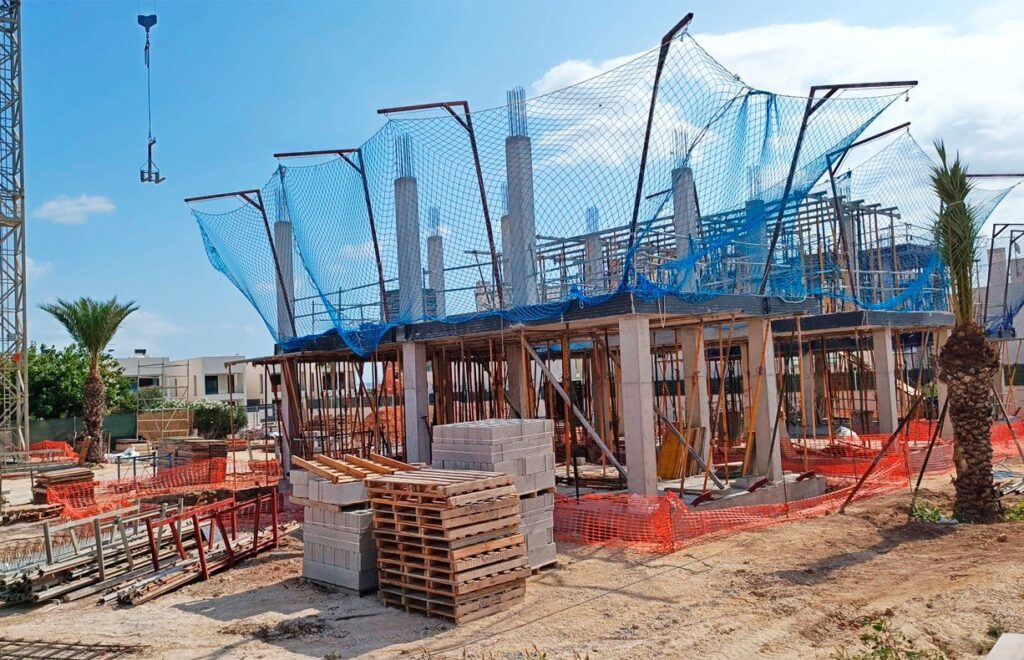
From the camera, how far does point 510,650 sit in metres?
7.89

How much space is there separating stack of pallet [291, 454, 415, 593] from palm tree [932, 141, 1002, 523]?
8.23 m

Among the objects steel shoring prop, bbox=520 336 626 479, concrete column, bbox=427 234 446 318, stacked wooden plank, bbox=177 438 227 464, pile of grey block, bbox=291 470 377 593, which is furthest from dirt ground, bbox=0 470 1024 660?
stacked wooden plank, bbox=177 438 227 464

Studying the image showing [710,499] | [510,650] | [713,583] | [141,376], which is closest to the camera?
[510,650]

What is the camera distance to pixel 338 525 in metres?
10.3

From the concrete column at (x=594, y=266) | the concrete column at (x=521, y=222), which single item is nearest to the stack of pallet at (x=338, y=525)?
the concrete column at (x=521, y=222)

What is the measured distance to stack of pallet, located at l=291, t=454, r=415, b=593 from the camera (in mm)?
10062

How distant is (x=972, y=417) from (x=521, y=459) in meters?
7.05

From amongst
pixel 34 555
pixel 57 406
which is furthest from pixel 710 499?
pixel 57 406

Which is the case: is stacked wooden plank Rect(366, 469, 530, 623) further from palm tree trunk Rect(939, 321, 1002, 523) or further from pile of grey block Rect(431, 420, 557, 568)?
palm tree trunk Rect(939, 321, 1002, 523)

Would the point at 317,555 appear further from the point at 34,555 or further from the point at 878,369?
the point at 878,369

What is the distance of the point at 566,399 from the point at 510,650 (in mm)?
6978

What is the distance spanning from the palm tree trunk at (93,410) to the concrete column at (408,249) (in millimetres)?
19945

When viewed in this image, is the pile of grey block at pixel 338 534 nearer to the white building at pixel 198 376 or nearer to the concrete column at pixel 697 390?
the concrete column at pixel 697 390

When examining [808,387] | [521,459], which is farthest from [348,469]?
[808,387]
